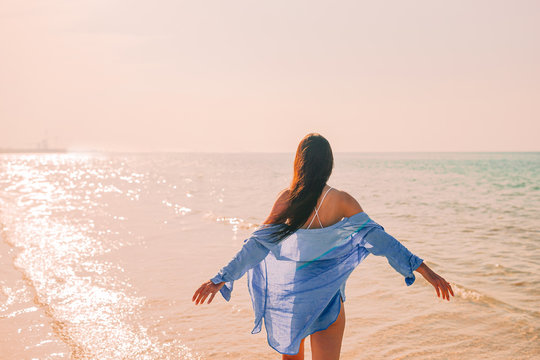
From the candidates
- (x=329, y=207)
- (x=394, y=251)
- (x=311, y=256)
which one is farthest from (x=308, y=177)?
(x=394, y=251)

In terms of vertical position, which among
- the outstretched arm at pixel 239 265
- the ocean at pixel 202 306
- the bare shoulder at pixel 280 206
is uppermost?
the bare shoulder at pixel 280 206

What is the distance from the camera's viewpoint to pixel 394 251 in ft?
8.84

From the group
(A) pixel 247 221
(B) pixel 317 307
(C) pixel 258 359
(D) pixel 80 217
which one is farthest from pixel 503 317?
(D) pixel 80 217

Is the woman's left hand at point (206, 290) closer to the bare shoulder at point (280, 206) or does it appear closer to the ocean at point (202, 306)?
the bare shoulder at point (280, 206)

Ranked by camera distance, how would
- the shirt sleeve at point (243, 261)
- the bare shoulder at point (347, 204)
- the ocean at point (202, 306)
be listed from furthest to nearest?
the ocean at point (202, 306)
the shirt sleeve at point (243, 261)
the bare shoulder at point (347, 204)

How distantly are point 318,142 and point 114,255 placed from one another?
6905 millimetres

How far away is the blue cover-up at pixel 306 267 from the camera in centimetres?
279

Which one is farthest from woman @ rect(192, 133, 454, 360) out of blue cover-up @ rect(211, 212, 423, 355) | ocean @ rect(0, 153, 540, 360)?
ocean @ rect(0, 153, 540, 360)

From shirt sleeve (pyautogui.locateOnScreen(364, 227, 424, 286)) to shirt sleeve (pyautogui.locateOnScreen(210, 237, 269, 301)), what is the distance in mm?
692

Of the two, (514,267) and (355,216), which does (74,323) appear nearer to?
(355,216)

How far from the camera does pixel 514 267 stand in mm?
8055

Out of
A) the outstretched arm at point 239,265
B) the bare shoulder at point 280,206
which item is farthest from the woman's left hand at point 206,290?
the bare shoulder at point 280,206

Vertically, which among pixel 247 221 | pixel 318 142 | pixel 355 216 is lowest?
pixel 247 221

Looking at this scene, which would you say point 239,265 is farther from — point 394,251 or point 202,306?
point 202,306
